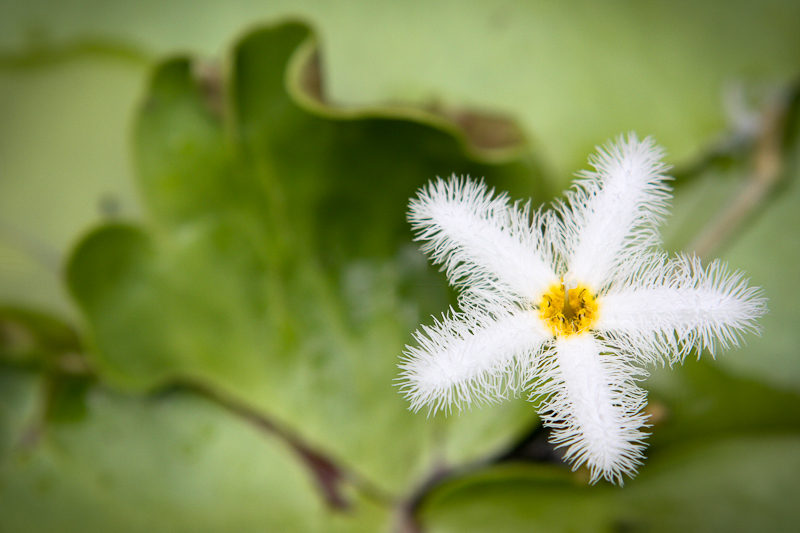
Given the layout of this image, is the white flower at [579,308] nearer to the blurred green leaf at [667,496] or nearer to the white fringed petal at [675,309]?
the white fringed petal at [675,309]

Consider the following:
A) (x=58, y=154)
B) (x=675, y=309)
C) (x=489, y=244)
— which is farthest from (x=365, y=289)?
(x=58, y=154)

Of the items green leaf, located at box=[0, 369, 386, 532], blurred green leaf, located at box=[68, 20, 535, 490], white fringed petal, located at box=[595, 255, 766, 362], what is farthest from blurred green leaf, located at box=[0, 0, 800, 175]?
green leaf, located at box=[0, 369, 386, 532]

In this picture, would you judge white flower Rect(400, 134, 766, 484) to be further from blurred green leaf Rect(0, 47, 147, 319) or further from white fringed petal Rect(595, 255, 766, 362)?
blurred green leaf Rect(0, 47, 147, 319)

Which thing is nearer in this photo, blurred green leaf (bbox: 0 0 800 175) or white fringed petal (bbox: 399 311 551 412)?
white fringed petal (bbox: 399 311 551 412)

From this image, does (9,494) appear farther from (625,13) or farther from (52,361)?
(625,13)

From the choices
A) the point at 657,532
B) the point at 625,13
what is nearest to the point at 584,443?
the point at 657,532

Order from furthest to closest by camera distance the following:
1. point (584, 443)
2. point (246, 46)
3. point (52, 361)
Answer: point (52, 361) → point (246, 46) → point (584, 443)
